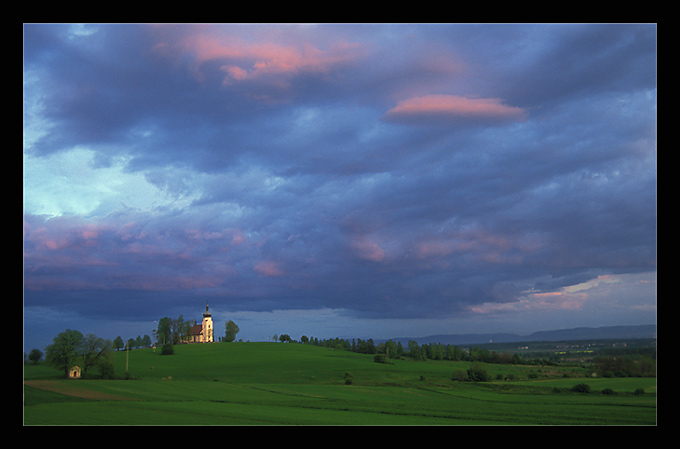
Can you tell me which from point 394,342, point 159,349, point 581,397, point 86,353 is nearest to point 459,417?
point 581,397

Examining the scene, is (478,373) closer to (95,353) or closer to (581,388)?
(581,388)

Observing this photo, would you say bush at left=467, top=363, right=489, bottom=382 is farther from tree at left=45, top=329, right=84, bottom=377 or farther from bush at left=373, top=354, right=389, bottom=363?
tree at left=45, top=329, right=84, bottom=377

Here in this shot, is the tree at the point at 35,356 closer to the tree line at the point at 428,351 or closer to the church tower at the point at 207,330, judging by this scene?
the church tower at the point at 207,330

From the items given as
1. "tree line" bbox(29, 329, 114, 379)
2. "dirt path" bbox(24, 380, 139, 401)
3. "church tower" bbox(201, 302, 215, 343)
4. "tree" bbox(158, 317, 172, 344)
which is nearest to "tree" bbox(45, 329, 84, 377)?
"tree line" bbox(29, 329, 114, 379)

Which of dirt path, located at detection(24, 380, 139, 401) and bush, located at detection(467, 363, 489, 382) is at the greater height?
dirt path, located at detection(24, 380, 139, 401)

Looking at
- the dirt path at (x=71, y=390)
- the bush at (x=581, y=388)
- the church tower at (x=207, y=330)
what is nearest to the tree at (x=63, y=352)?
the dirt path at (x=71, y=390)

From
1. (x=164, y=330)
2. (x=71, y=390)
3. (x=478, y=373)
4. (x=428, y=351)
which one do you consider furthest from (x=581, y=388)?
(x=164, y=330)

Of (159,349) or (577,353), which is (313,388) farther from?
(577,353)
